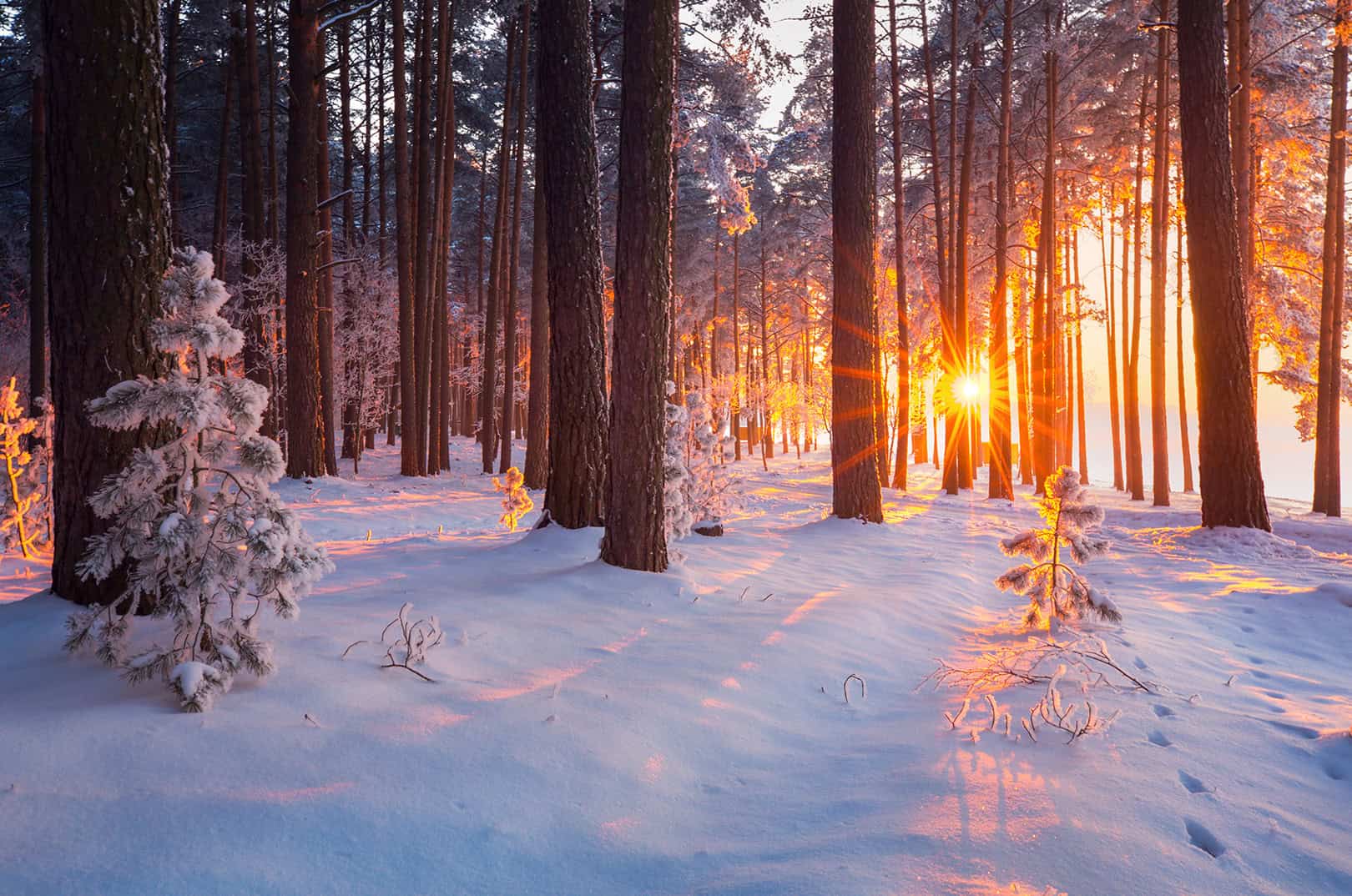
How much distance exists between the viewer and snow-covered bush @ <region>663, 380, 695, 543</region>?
6699 millimetres

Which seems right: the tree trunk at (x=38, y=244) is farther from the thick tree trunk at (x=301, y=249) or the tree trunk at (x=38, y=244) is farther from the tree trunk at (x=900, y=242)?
the tree trunk at (x=900, y=242)

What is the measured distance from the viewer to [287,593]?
2.78 metres

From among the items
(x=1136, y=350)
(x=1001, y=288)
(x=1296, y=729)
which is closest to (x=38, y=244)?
(x=1296, y=729)

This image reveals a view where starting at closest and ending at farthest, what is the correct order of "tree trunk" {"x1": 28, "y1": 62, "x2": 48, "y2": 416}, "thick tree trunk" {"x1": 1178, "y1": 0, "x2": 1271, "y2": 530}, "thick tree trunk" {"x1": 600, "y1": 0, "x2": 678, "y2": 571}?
"thick tree trunk" {"x1": 600, "y1": 0, "x2": 678, "y2": 571} < "thick tree trunk" {"x1": 1178, "y1": 0, "x2": 1271, "y2": 530} < "tree trunk" {"x1": 28, "y1": 62, "x2": 48, "y2": 416}

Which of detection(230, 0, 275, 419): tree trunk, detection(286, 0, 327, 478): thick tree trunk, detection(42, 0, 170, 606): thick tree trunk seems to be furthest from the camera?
detection(230, 0, 275, 419): tree trunk

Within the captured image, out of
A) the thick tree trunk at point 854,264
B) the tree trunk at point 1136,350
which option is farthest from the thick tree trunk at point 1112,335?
the thick tree trunk at point 854,264

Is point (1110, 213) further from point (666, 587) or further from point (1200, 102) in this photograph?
point (666, 587)

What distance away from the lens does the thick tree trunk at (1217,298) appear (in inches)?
340

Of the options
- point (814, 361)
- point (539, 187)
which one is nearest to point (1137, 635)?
point (539, 187)

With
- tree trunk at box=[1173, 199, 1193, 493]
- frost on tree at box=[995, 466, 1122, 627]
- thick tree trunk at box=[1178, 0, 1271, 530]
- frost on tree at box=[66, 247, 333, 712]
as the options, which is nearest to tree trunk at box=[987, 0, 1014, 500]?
tree trunk at box=[1173, 199, 1193, 493]

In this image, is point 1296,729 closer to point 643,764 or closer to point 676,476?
point 643,764

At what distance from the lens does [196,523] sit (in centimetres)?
271

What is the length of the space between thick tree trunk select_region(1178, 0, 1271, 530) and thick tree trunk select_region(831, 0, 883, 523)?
12.9 ft

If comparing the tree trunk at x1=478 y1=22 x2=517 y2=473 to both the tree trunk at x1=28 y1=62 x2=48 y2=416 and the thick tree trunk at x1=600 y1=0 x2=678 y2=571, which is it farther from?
the thick tree trunk at x1=600 y1=0 x2=678 y2=571
